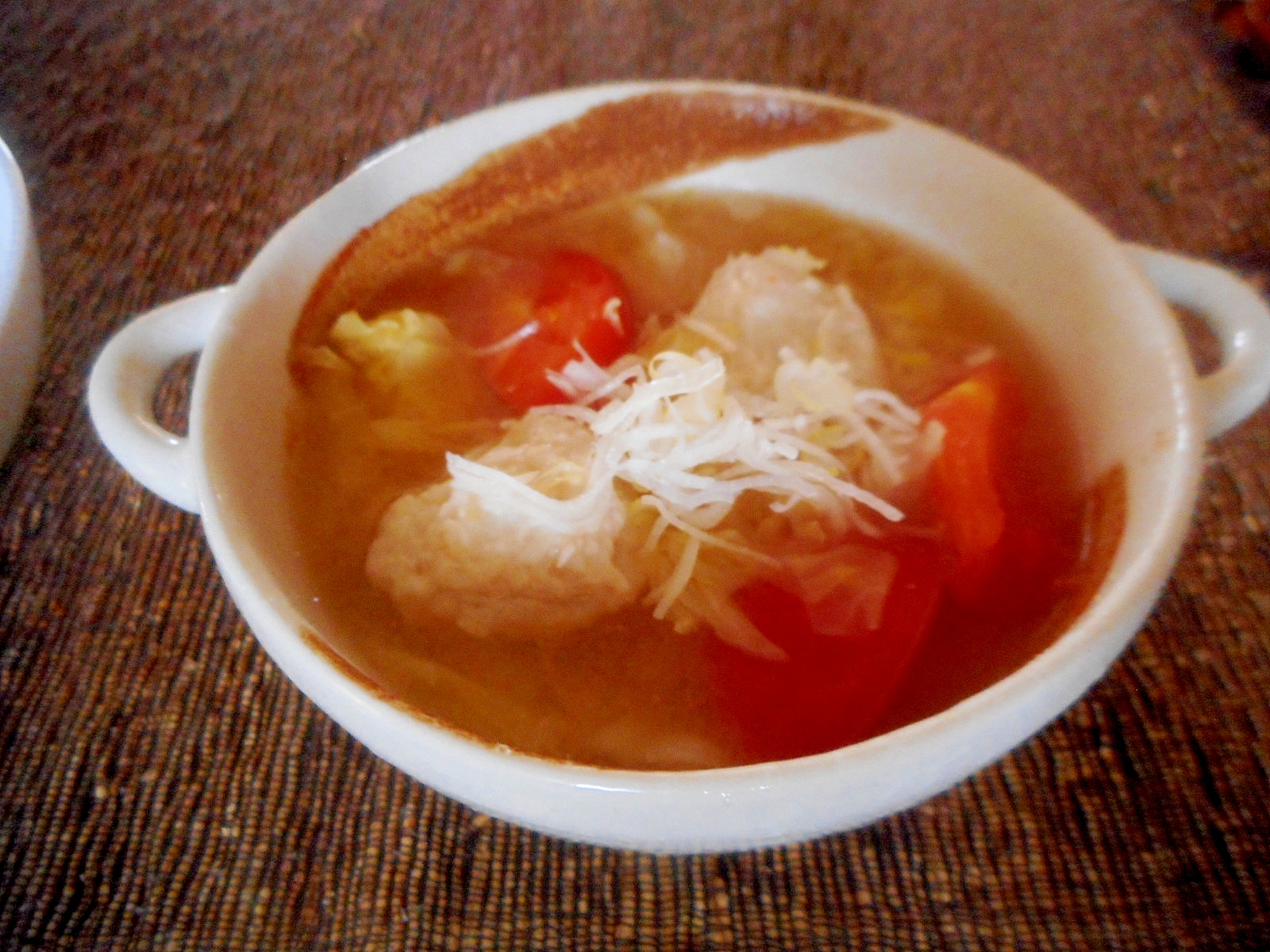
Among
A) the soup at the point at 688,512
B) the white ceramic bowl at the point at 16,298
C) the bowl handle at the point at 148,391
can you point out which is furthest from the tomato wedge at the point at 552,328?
the white ceramic bowl at the point at 16,298

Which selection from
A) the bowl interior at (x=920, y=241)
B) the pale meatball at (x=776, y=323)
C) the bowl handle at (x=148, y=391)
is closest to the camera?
the bowl interior at (x=920, y=241)

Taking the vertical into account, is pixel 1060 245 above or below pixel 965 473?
above

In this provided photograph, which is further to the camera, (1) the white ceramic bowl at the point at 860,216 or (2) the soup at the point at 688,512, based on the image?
(2) the soup at the point at 688,512

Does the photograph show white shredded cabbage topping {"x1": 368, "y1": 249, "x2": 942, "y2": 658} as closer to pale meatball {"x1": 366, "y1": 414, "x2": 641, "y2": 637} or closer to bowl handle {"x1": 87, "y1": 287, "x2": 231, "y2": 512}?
pale meatball {"x1": 366, "y1": 414, "x2": 641, "y2": 637}

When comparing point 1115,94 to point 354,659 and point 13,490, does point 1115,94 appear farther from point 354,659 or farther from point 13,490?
point 13,490

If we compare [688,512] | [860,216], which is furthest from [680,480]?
[860,216]

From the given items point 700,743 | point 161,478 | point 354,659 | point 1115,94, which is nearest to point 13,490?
point 161,478

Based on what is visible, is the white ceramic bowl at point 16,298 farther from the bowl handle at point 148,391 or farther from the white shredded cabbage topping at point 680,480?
the white shredded cabbage topping at point 680,480
